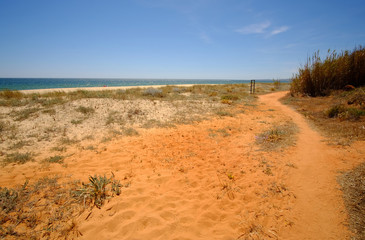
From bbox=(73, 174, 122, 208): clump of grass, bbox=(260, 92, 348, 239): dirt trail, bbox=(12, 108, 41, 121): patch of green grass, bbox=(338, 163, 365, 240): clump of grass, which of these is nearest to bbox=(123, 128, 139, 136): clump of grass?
bbox=(73, 174, 122, 208): clump of grass

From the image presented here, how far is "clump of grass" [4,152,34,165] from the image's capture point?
401 centimetres

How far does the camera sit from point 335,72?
37.4 ft

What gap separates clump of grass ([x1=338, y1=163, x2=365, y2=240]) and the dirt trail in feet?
0.32

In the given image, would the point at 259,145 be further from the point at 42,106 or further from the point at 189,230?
the point at 42,106

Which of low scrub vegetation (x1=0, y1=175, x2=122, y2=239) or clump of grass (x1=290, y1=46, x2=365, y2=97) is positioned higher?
clump of grass (x1=290, y1=46, x2=365, y2=97)

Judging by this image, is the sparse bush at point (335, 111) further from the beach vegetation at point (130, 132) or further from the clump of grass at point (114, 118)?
the clump of grass at point (114, 118)

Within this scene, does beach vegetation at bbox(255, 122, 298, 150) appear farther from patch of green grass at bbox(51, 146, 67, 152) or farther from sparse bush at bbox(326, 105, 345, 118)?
patch of green grass at bbox(51, 146, 67, 152)

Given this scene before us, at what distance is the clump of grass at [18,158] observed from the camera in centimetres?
401

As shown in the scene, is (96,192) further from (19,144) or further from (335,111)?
(335,111)

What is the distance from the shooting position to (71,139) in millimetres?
5469

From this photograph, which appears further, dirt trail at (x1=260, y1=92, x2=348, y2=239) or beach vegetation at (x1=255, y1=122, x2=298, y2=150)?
beach vegetation at (x1=255, y1=122, x2=298, y2=150)

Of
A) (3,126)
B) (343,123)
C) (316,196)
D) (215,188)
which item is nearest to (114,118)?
(3,126)

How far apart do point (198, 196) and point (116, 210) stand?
1.54 m

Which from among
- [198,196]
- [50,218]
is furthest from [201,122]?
[50,218]
